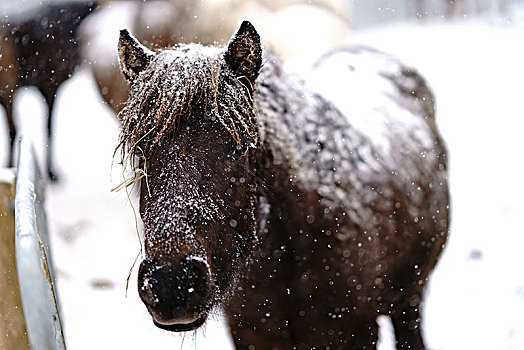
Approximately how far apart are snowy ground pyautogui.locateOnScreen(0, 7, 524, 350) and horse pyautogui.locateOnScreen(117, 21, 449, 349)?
35 cm

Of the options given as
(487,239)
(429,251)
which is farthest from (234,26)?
(429,251)

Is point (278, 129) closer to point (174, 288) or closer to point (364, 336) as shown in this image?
point (174, 288)

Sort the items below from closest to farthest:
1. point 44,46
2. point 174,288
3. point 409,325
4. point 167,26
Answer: point 174,288, point 409,325, point 167,26, point 44,46

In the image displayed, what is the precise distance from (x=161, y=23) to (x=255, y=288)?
4404 mm

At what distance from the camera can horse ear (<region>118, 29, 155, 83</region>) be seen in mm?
1943

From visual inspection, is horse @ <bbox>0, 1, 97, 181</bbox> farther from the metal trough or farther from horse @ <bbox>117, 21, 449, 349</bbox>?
the metal trough

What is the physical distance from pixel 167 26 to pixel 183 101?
4.38 metres

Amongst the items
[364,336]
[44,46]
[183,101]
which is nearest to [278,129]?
[183,101]

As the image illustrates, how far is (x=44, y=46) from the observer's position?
21.3 ft

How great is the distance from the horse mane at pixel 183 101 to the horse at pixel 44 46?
16.6 ft

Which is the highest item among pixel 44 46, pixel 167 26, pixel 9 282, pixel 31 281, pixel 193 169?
pixel 44 46

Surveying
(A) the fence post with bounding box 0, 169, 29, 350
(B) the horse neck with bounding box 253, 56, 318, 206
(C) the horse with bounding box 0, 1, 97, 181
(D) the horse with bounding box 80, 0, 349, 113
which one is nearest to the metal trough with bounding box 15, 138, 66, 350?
(A) the fence post with bounding box 0, 169, 29, 350

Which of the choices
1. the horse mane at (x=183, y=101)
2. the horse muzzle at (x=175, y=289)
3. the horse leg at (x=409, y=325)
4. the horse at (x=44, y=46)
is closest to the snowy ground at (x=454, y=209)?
the horse leg at (x=409, y=325)

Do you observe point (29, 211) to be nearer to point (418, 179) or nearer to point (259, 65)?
point (259, 65)
